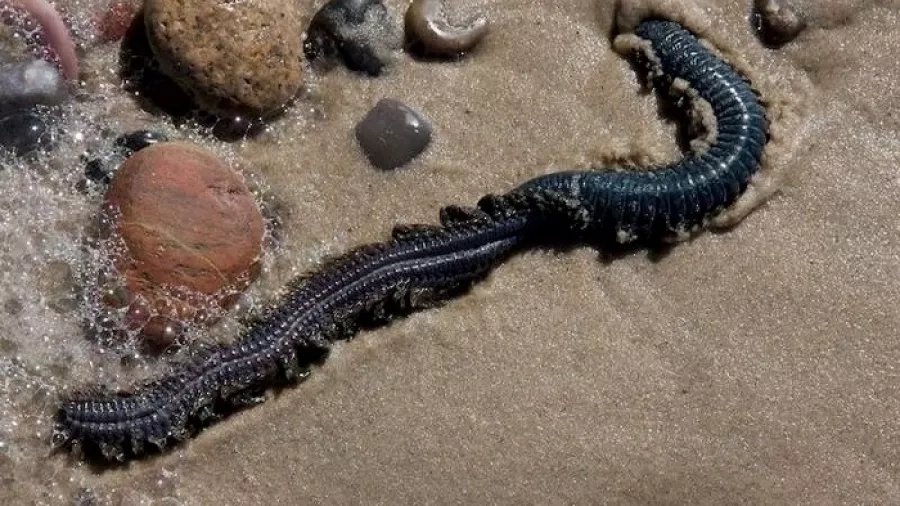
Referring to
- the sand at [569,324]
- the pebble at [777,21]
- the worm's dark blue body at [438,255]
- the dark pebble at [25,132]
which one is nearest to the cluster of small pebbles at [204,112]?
the dark pebble at [25,132]

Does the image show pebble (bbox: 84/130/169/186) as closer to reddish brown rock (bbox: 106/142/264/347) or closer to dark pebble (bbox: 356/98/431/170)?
reddish brown rock (bbox: 106/142/264/347)

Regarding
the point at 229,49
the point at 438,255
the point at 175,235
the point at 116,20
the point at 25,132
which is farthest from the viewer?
the point at 116,20

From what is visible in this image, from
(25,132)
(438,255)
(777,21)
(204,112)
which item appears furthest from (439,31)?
(25,132)

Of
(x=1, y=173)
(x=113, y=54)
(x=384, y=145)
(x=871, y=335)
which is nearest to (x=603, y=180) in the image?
(x=384, y=145)

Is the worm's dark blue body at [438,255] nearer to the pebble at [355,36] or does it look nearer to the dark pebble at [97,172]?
the pebble at [355,36]

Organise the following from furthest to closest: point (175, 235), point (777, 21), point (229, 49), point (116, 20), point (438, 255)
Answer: point (116, 20), point (777, 21), point (229, 49), point (438, 255), point (175, 235)

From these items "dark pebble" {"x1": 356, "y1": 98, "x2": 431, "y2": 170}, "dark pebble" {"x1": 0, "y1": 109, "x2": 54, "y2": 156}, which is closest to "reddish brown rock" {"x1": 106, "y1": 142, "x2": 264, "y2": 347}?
"dark pebble" {"x1": 0, "y1": 109, "x2": 54, "y2": 156}

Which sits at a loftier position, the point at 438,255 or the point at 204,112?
the point at 204,112

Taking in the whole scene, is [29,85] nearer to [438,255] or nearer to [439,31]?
[439,31]
